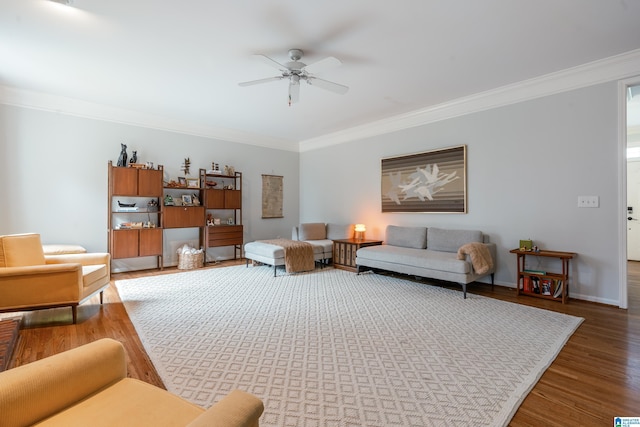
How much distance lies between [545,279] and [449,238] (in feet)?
4.10

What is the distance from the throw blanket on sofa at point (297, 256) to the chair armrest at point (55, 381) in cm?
378

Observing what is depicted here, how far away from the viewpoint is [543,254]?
3.65 meters

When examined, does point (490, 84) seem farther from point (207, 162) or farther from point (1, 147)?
→ point (1, 147)

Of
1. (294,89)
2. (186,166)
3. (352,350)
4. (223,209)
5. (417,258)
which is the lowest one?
(352,350)

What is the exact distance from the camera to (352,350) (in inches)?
96.0

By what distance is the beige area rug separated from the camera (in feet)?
5.77

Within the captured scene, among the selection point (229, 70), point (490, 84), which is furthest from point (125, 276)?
point (490, 84)

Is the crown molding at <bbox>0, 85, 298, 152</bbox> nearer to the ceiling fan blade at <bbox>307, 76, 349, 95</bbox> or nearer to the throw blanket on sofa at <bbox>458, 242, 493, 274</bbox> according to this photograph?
the ceiling fan blade at <bbox>307, 76, 349, 95</bbox>

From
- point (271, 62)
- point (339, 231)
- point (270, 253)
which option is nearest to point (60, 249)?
point (270, 253)

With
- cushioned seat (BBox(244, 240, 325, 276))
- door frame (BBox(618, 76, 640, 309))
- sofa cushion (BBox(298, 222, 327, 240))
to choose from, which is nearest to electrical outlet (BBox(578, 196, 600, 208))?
door frame (BBox(618, 76, 640, 309))

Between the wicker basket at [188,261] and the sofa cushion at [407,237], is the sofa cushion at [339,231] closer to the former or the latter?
the sofa cushion at [407,237]

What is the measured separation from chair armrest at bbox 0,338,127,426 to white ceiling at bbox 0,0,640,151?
104 inches

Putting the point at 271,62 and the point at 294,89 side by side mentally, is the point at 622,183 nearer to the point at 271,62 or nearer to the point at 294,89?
the point at 294,89

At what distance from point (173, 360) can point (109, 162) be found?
4.08m
